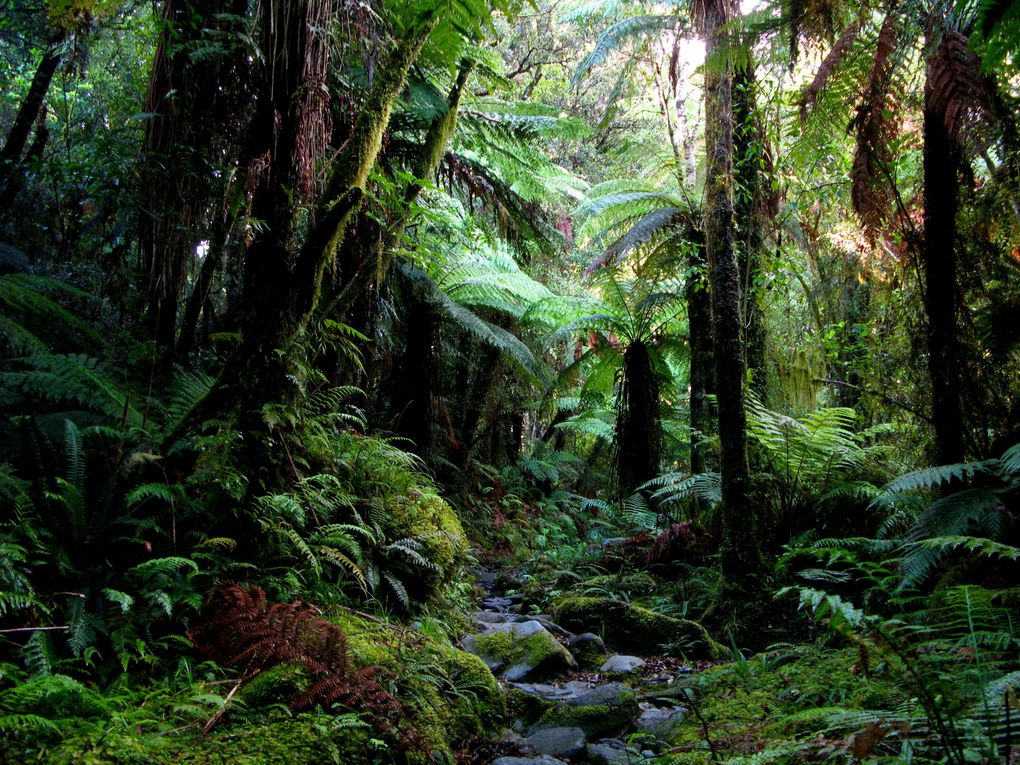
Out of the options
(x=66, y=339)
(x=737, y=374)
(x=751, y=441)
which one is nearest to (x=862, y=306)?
(x=751, y=441)

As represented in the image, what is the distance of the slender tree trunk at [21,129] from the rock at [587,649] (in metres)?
5.21

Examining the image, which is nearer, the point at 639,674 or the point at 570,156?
the point at 639,674

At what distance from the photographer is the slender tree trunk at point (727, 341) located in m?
3.93

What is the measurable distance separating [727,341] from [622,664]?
209 centimetres

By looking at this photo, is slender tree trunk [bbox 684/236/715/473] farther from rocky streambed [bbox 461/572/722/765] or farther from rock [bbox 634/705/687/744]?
rock [bbox 634/705/687/744]

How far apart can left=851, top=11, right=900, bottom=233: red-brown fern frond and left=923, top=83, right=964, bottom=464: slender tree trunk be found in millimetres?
231

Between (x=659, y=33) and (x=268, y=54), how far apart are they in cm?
596

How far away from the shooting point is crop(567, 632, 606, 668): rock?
3.67 metres

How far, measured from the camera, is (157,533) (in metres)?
2.58

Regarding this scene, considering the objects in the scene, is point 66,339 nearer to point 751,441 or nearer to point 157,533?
point 157,533

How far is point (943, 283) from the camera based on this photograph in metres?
3.45

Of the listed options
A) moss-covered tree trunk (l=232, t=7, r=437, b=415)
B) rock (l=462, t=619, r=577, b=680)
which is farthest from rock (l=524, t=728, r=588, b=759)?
moss-covered tree trunk (l=232, t=7, r=437, b=415)

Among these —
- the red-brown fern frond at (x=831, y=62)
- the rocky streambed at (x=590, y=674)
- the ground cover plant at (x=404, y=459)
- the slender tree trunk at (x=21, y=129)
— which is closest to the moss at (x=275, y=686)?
the ground cover plant at (x=404, y=459)

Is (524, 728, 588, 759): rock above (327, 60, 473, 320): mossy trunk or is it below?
below
